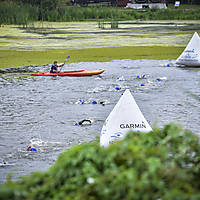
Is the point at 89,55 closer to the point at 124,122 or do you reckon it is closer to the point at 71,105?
the point at 71,105

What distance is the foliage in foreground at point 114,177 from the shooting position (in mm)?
2557

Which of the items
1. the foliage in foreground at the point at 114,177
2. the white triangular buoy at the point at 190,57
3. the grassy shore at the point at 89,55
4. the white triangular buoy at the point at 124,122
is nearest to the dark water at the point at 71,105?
the white triangular buoy at the point at 190,57

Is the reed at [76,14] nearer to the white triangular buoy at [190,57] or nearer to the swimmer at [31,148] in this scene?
the white triangular buoy at [190,57]

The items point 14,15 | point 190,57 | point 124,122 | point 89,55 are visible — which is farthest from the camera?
point 14,15

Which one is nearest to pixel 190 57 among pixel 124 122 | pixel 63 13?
pixel 124 122

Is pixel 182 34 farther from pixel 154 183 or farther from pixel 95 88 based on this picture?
pixel 154 183

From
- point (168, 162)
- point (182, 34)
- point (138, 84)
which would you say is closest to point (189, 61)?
point (138, 84)

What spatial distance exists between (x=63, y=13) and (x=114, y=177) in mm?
47086

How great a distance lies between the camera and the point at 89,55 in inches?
1047

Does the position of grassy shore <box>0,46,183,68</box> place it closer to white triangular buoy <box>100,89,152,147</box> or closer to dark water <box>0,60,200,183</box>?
dark water <box>0,60,200,183</box>

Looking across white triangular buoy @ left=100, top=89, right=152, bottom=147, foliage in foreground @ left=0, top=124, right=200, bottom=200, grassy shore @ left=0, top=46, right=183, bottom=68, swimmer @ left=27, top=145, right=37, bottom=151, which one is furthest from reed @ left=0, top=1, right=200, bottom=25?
foliage in foreground @ left=0, top=124, right=200, bottom=200

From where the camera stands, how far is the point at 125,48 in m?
29.5

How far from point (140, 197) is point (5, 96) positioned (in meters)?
14.3

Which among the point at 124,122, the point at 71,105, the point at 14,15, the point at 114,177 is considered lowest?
the point at 71,105
